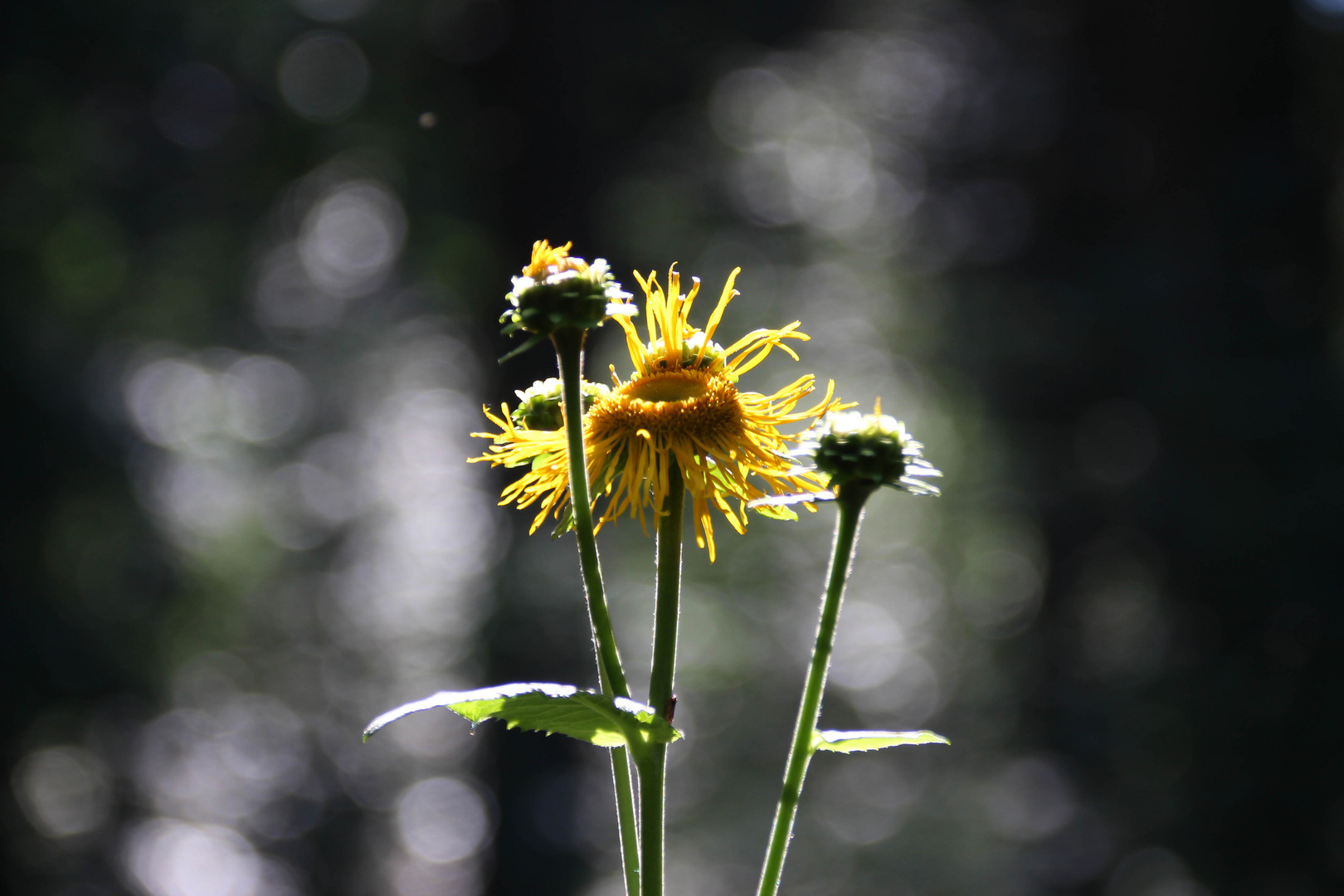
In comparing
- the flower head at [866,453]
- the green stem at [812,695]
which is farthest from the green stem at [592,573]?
the flower head at [866,453]

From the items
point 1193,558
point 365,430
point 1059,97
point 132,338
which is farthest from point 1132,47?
point 132,338

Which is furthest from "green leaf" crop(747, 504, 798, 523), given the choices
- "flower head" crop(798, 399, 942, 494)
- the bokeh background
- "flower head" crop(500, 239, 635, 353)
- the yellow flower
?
the bokeh background

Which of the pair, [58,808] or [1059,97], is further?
[1059,97]

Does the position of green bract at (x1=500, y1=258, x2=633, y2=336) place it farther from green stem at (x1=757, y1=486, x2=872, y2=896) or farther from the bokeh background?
the bokeh background

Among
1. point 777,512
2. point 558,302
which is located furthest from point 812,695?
point 558,302

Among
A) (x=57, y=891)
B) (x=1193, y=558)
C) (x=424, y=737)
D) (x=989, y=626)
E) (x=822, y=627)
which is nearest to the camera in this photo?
(x=822, y=627)

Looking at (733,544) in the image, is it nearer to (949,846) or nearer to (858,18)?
(949,846)
